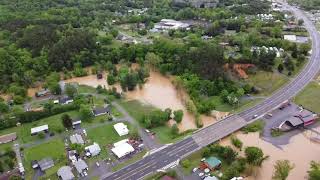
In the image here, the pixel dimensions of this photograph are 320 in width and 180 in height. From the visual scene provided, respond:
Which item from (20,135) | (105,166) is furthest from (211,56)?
(20,135)

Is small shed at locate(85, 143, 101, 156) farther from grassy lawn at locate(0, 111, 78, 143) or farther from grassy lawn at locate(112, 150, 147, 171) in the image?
grassy lawn at locate(0, 111, 78, 143)

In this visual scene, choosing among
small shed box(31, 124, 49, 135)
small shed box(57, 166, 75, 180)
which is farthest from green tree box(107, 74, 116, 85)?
small shed box(57, 166, 75, 180)

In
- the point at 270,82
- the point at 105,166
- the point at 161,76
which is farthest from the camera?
the point at 161,76

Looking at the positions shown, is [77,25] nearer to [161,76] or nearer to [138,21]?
[138,21]

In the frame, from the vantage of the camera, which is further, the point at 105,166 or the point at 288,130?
the point at 288,130

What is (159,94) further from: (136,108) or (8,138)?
(8,138)

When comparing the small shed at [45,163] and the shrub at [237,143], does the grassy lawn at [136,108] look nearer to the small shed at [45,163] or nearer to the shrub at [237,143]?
the small shed at [45,163]

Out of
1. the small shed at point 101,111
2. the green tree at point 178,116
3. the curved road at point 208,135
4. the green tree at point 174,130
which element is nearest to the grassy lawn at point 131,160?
the curved road at point 208,135

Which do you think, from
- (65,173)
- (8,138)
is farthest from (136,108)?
(8,138)
